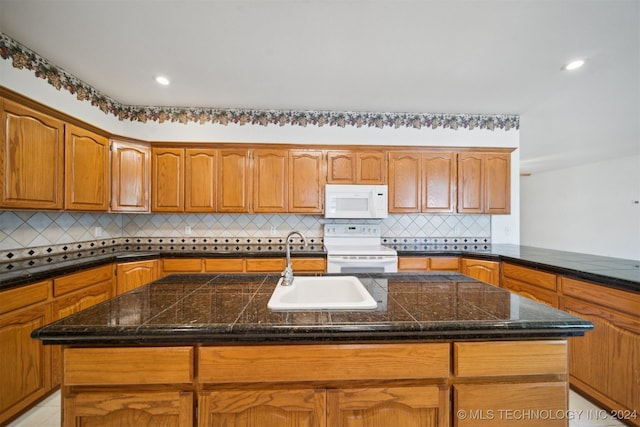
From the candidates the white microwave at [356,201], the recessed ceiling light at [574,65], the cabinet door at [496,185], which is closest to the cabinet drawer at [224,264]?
the white microwave at [356,201]

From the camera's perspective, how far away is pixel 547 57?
211 centimetres

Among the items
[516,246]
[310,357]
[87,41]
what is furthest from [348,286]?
[516,246]

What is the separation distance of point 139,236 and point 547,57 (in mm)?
4554

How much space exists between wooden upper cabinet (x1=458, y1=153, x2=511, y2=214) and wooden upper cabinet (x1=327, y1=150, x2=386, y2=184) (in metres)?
1.00

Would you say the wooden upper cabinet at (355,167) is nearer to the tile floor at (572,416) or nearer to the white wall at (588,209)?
the tile floor at (572,416)

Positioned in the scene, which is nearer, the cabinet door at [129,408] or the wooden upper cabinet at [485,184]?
the cabinet door at [129,408]

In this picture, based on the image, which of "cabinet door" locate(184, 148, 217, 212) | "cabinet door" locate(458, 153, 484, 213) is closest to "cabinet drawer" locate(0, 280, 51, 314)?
"cabinet door" locate(184, 148, 217, 212)

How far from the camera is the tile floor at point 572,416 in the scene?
1641 mm

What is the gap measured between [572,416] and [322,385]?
78.4 inches

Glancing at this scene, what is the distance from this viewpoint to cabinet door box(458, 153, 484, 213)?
3131mm

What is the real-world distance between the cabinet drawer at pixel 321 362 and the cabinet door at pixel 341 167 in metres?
2.33

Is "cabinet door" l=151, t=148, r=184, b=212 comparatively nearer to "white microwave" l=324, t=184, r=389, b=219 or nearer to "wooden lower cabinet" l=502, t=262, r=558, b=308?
"white microwave" l=324, t=184, r=389, b=219

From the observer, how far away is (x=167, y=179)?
296 cm

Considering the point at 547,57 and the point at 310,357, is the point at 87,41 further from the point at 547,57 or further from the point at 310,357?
the point at 547,57
